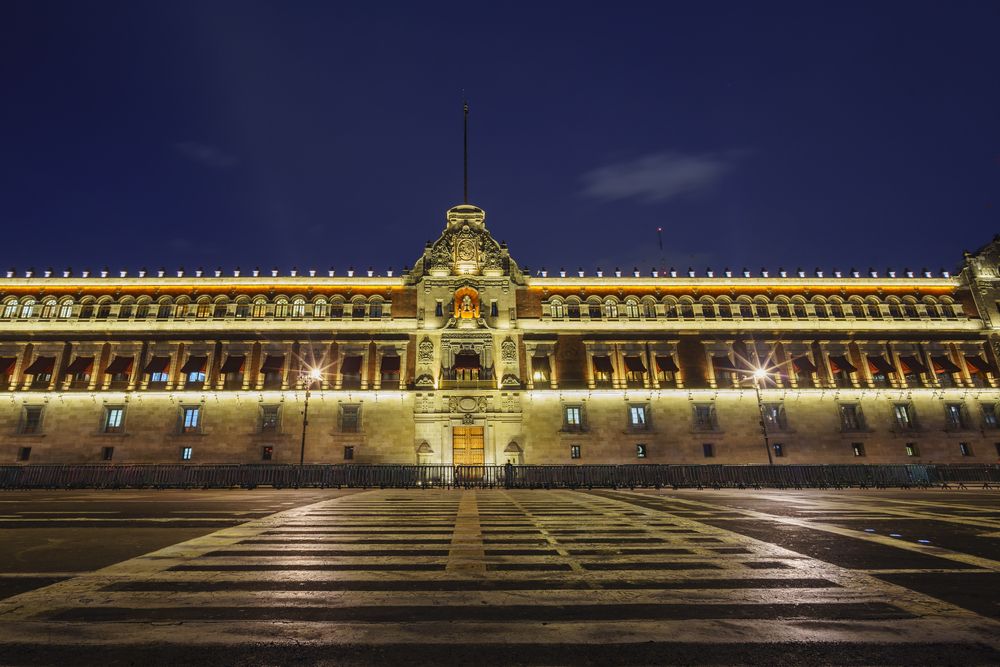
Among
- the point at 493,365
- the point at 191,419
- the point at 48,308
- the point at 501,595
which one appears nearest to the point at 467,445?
the point at 493,365

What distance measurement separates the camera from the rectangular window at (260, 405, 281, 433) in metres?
33.4

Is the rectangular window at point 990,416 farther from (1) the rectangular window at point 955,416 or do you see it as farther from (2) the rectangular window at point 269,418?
(2) the rectangular window at point 269,418

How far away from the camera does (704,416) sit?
34.8 metres

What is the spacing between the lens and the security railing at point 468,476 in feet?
78.9

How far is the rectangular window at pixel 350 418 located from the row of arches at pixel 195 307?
273 inches

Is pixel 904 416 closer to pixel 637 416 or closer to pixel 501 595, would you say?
pixel 637 416

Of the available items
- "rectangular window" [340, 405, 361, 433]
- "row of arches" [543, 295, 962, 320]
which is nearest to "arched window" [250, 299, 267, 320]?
"rectangular window" [340, 405, 361, 433]

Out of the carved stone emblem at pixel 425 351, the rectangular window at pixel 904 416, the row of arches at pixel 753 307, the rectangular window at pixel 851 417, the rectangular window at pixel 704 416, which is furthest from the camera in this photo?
the row of arches at pixel 753 307

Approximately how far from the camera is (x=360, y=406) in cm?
3412

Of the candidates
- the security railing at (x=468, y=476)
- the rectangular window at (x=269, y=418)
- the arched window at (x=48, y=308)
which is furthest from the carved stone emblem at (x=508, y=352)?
the arched window at (x=48, y=308)

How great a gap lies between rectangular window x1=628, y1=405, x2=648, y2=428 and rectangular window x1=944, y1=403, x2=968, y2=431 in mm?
21805

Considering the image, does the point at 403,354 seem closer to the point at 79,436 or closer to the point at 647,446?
the point at 647,446

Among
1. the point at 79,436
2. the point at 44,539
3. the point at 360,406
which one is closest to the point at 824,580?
the point at 44,539

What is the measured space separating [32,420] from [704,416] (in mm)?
46235
